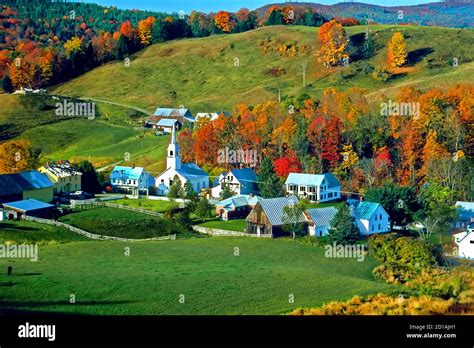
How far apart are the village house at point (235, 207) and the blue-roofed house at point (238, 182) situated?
20.9 feet

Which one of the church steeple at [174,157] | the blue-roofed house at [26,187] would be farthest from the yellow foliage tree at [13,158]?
the church steeple at [174,157]

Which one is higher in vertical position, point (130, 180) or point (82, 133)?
point (82, 133)

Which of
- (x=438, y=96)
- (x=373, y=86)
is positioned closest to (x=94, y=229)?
(x=438, y=96)

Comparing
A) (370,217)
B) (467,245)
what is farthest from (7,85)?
(467,245)

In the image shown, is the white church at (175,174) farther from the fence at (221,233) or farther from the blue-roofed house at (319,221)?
the blue-roofed house at (319,221)

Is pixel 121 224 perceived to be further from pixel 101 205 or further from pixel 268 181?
pixel 268 181

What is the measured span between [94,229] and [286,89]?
6719cm

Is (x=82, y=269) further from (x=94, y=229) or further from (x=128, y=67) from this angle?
(x=128, y=67)

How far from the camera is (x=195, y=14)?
6757 inches

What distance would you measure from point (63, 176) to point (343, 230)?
29419mm

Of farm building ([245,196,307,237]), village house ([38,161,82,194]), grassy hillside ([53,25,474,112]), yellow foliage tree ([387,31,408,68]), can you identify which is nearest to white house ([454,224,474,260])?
farm building ([245,196,307,237])

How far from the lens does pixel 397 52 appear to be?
121 m

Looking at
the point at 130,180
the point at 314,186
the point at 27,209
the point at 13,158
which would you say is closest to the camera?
the point at 27,209

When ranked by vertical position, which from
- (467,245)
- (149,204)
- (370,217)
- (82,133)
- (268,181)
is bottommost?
(467,245)
